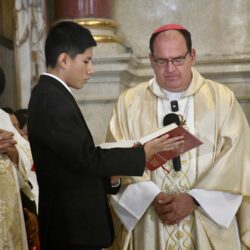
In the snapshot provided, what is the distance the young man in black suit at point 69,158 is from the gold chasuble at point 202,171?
1.94ft

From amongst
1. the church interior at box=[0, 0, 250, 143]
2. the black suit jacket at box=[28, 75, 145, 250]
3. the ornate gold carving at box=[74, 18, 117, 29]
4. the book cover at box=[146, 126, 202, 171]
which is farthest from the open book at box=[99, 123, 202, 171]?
the ornate gold carving at box=[74, 18, 117, 29]

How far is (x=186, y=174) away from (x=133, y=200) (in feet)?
1.10

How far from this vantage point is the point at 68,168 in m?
2.84

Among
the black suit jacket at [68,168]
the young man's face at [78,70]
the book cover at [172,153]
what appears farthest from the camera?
the book cover at [172,153]

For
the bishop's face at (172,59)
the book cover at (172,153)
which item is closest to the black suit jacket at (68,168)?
the book cover at (172,153)

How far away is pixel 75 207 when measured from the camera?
2.84 meters

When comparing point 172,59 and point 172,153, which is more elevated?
point 172,59

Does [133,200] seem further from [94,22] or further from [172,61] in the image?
[94,22]

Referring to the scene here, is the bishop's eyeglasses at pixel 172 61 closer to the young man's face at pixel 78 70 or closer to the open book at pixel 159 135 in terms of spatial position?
the open book at pixel 159 135

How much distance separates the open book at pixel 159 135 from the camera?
3041 mm

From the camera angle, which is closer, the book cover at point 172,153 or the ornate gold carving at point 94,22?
the book cover at point 172,153

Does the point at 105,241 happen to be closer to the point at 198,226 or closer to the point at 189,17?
the point at 198,226

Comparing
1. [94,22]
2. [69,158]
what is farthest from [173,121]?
[94,22]

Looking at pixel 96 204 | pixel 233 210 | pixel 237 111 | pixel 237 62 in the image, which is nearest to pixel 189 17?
pixel 237 62
